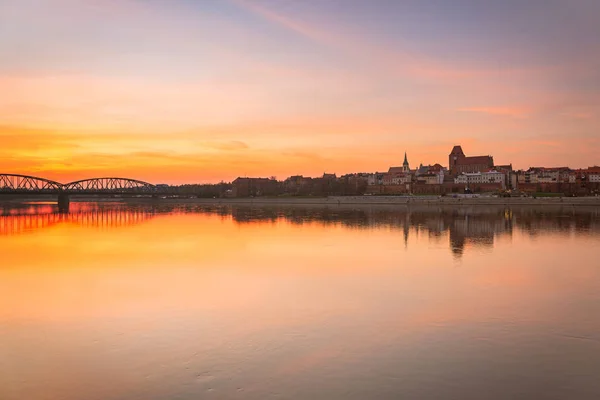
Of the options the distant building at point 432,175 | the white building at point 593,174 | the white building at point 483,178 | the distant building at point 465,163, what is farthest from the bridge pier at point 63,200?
the white building at point 593,174

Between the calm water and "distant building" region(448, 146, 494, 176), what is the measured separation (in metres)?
112

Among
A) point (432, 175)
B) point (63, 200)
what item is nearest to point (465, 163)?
point (432, 175)

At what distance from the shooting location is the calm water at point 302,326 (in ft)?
23.1

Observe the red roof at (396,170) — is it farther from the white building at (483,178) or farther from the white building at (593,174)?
the white building at (593,174)

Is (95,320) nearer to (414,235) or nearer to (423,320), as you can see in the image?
(423,320)

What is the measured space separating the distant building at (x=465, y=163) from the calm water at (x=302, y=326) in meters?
112

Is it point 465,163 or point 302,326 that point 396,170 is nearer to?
point 465,163

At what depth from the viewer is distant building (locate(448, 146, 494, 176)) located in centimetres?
12562

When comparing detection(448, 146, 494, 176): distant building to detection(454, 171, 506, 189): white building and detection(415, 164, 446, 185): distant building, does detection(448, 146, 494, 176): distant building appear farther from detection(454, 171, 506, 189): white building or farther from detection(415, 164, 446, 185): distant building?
detection(454, 171, 506, 189): white building

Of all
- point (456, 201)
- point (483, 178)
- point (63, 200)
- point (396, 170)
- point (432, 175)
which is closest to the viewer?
point (456, 201)

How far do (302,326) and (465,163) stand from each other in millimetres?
128128

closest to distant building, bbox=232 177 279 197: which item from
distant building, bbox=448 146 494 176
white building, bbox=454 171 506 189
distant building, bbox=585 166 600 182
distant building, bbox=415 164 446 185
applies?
distant building, bbox=415 164 446 185

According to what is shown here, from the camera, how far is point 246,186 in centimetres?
14050

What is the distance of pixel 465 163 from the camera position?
12988 cm
